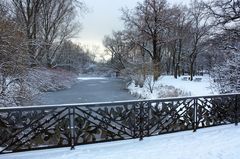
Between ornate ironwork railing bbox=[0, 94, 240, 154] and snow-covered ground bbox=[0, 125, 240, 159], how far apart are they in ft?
0.59

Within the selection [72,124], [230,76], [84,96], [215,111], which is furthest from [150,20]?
[72,124]

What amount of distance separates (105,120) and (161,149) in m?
1.33

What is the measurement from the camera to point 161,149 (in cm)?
570

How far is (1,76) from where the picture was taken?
7.87 meters

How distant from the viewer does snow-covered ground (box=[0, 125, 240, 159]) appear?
208 inches

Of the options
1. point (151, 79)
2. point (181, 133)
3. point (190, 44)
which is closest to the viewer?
point (181, 133)

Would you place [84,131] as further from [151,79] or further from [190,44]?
[190,44]

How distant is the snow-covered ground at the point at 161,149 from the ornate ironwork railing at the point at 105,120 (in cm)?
18

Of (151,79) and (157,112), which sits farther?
(151,79)

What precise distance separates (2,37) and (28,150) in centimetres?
321

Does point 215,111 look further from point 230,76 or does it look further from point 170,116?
point 230,76

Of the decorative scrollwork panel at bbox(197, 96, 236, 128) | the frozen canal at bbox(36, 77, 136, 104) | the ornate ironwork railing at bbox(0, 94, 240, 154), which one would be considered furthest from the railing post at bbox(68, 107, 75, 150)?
the frozen canal at bbox(36, 77, 136, 104)

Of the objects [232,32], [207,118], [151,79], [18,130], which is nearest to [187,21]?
[151,79]

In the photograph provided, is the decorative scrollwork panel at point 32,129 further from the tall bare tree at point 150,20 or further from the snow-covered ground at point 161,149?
the tall bare tree at point 150,20
